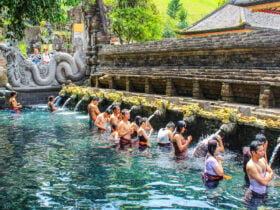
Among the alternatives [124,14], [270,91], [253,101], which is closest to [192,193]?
[270,91]

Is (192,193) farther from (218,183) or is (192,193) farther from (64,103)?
(64,103)

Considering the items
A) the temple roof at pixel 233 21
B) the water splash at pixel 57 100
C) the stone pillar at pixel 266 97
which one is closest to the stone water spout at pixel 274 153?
the stone pillar at pixel 266 97

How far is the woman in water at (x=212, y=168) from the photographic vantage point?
747 cm

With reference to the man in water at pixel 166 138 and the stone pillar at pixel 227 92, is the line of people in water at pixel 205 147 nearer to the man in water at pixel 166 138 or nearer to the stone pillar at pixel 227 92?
the man in water at pixel 166 138

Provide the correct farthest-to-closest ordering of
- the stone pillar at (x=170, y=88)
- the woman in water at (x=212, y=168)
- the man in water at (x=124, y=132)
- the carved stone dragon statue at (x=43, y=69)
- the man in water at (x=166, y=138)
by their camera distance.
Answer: the carved stone dragon statue at (x=43, y=69)
the stone pillar at (x=170, y=88)
the man in water at (x=124, y=132)
the man in water at (x=166, y=138)
the woman in water at (x=212, y=168)

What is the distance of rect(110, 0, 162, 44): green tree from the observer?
37969 millimetres

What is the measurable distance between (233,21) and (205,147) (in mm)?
22483

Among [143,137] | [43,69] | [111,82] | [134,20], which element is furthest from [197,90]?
[134,20]

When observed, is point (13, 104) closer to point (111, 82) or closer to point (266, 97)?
point (111, 82)

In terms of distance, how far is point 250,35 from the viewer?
42.3 ft

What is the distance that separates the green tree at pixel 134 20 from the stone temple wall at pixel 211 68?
17837mm

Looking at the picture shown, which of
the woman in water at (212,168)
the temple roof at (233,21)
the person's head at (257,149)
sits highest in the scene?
the temple roof at (233,21)

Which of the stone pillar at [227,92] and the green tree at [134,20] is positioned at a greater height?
the green tree at [134,20]

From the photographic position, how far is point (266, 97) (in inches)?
440
